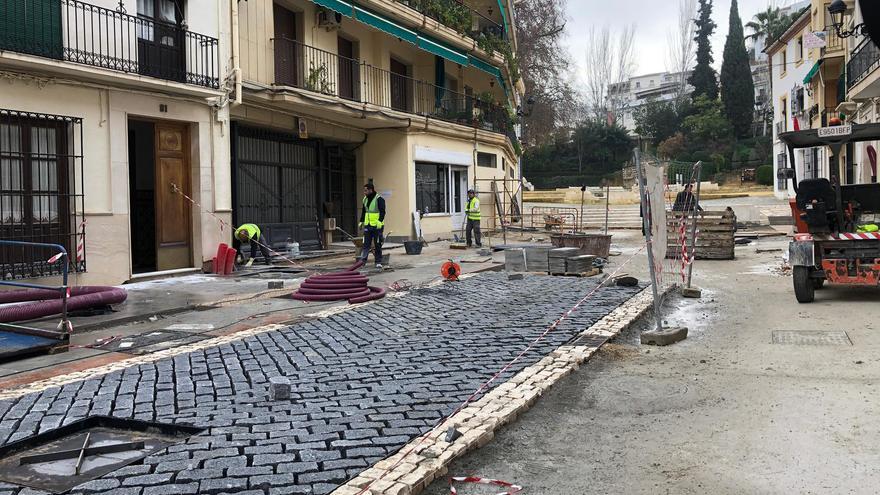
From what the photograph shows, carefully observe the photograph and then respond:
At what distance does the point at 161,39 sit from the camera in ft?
43.2

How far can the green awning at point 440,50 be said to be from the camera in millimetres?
21500

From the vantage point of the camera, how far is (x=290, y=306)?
9820mm

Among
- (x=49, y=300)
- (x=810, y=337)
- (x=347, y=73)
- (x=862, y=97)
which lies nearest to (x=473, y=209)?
(x=347, y=73)

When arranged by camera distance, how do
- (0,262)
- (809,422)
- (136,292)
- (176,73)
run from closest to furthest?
(809,422), (0,262), (136,292), (176,73)

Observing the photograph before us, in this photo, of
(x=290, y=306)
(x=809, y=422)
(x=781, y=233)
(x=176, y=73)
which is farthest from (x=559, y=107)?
(x=809, y=422)

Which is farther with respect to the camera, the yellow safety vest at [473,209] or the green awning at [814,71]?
the green awning at [814,71]

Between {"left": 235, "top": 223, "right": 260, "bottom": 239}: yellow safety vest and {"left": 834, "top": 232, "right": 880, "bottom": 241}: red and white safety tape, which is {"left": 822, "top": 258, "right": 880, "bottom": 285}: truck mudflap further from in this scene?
{"left": 235, "top": 223, "right": 260, "bottom": 239}: yellow safety vest

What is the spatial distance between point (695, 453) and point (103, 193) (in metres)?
10.8

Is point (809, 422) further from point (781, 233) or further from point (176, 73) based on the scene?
point (781, 233)

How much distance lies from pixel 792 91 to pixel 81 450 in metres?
39.1

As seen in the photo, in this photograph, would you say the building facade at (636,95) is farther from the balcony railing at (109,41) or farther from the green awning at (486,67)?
the balcony railing at (109,41)

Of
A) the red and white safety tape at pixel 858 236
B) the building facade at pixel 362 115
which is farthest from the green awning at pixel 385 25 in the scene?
the red and white safety tape at pixel 858 236

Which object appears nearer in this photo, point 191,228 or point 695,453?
point 695,453

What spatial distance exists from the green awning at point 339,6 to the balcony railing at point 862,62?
1340 centimetres
